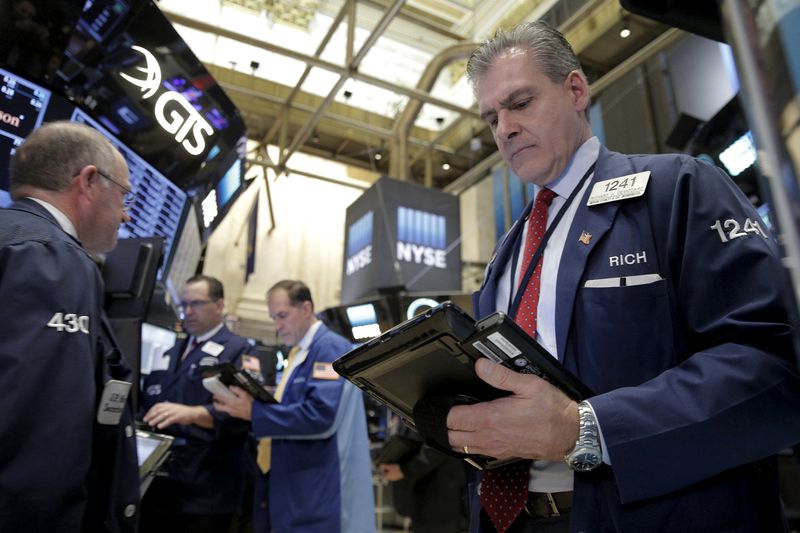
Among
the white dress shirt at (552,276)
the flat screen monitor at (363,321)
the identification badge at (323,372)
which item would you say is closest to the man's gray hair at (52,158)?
the white dress shirt at (552,276)

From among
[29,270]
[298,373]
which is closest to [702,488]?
[29,270]

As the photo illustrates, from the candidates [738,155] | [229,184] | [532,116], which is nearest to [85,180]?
[532,116]

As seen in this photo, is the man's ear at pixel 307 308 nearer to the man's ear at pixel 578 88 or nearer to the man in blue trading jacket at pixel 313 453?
the man in blue trading jacket at pixel 313 453

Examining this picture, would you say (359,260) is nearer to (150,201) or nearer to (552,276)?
(150,201)

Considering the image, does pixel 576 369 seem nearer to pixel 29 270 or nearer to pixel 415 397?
pixel 415 397

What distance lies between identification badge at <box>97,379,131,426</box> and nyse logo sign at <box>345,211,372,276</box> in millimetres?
5446

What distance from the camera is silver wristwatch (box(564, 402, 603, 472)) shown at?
0.89 m

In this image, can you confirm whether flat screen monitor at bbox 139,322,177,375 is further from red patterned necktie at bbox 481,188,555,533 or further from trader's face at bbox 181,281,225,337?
red patterned necktie at bbox 481,188,555,533

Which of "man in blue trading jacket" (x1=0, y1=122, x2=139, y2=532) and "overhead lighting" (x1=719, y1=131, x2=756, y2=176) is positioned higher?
"overhead lighting" (x1=719, y1=131, x2=756, y2=176)

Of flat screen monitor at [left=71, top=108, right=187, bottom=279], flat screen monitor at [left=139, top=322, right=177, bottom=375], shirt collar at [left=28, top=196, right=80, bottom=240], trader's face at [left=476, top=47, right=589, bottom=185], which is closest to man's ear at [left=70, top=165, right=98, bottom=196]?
shirt collar at [left=28, top=196, right=80, bottom=240]

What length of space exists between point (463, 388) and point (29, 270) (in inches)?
46.4

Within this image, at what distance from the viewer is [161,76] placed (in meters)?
3.22

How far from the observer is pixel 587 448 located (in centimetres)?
89

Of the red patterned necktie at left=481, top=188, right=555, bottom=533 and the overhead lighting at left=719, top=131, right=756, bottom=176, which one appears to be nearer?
the red patterned necktie at left=481, top=188, right=555, bottom=533
